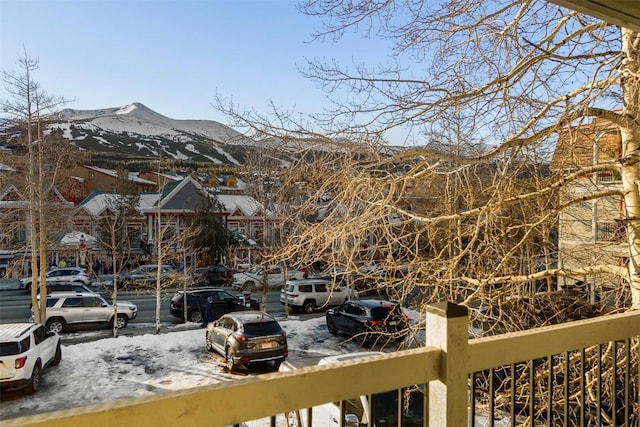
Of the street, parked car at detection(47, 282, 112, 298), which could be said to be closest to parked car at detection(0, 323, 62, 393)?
the street

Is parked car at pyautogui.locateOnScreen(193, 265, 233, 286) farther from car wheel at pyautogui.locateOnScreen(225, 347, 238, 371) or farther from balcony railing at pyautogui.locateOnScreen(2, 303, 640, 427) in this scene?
balcony railing at pyautogui.locateOnScreen(2, 303, 640, 427)

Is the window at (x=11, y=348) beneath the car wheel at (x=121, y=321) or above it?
above

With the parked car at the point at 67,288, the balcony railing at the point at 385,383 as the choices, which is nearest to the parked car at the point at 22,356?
the parked car at the point at 67,288

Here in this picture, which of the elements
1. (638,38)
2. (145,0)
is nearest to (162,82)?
(145,0)

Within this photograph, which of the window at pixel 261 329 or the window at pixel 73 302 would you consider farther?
the window at pixel 73 302

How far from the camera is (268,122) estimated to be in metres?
3.17

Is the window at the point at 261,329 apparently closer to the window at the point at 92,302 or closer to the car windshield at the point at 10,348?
the car windshield at the point at 10,348

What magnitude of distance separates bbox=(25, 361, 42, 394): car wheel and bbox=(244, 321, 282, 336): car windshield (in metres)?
4.14

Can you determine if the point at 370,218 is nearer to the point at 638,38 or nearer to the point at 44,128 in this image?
the point at 638,38

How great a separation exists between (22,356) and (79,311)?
182 inches

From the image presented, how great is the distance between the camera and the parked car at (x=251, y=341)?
9.18 metres

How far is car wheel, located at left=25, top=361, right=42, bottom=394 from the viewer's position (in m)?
8.23

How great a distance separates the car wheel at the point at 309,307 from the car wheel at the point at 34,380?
8.24 meters

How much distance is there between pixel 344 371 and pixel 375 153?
2416mm
